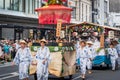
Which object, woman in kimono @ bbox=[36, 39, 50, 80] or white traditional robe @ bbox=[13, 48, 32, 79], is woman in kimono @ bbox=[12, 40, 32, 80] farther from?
woman in kimono @ bbox=[36, 39, 50, 80]

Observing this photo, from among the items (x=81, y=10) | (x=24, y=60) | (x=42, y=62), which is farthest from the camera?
(x=81, y=10)

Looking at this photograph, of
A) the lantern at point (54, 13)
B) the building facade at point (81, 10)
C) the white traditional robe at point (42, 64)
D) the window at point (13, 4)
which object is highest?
the building facade at point (81, 10)

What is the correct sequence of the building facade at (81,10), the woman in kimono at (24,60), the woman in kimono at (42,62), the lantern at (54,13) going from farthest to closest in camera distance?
the building facade at (81,10) → the lantern at (54,13) → the woman in kimono at (24,60) → the woman in kimono at (42,62)

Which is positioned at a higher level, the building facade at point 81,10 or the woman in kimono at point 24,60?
the building facade at point 81,10

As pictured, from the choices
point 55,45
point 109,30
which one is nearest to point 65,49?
point 55,45

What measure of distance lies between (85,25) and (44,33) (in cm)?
2081

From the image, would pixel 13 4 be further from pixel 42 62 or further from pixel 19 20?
pixel 42 62

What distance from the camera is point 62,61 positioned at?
16094 millimetres

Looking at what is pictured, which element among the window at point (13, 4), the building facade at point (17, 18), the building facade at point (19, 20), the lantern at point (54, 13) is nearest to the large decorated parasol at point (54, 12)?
the lantern at point (54, 13)

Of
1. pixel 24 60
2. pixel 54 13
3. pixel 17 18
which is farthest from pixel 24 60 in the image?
pixel 17 18

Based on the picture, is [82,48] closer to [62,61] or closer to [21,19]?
[62,61]

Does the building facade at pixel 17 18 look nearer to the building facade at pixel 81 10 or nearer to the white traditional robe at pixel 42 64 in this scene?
the building facade at pixel 81 10

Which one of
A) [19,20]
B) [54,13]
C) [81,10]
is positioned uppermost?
[81,10]

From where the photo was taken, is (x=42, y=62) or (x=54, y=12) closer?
(x=42, y=62)
